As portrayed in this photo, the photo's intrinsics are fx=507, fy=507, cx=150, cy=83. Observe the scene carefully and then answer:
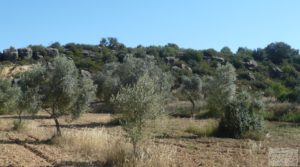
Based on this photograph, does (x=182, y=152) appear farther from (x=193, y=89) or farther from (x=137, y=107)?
(x=193, y=89)

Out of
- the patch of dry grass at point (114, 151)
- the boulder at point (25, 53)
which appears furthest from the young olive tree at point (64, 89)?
the boulder at point (25, 53)

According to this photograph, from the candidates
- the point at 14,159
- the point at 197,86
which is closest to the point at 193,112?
the point at 197,86

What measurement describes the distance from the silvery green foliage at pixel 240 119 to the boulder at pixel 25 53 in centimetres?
8416

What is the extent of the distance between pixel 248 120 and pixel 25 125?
1351cm

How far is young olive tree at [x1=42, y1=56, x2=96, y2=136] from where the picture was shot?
24.5 m

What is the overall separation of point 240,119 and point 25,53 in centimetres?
8733

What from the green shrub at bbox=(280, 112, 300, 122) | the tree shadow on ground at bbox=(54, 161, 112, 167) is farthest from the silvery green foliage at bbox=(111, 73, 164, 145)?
the green shrub at bbox=(280, 112, 300, 122)

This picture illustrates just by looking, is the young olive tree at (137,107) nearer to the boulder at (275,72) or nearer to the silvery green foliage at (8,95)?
the silvery green foliage at (8,95)

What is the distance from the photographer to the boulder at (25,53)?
107 metres

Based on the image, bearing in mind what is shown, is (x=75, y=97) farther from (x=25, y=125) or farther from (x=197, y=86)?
(x=197, y=86)

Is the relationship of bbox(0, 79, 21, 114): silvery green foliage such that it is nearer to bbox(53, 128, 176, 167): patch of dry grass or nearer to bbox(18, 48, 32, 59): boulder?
bbox(53, 128, 176, 167): patch of dry grass

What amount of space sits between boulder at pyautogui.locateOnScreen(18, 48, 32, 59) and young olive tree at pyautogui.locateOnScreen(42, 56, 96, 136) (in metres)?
83.9

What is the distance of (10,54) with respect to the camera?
4227 inches

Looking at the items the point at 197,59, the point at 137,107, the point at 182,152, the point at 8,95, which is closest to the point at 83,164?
the point at 137,107
